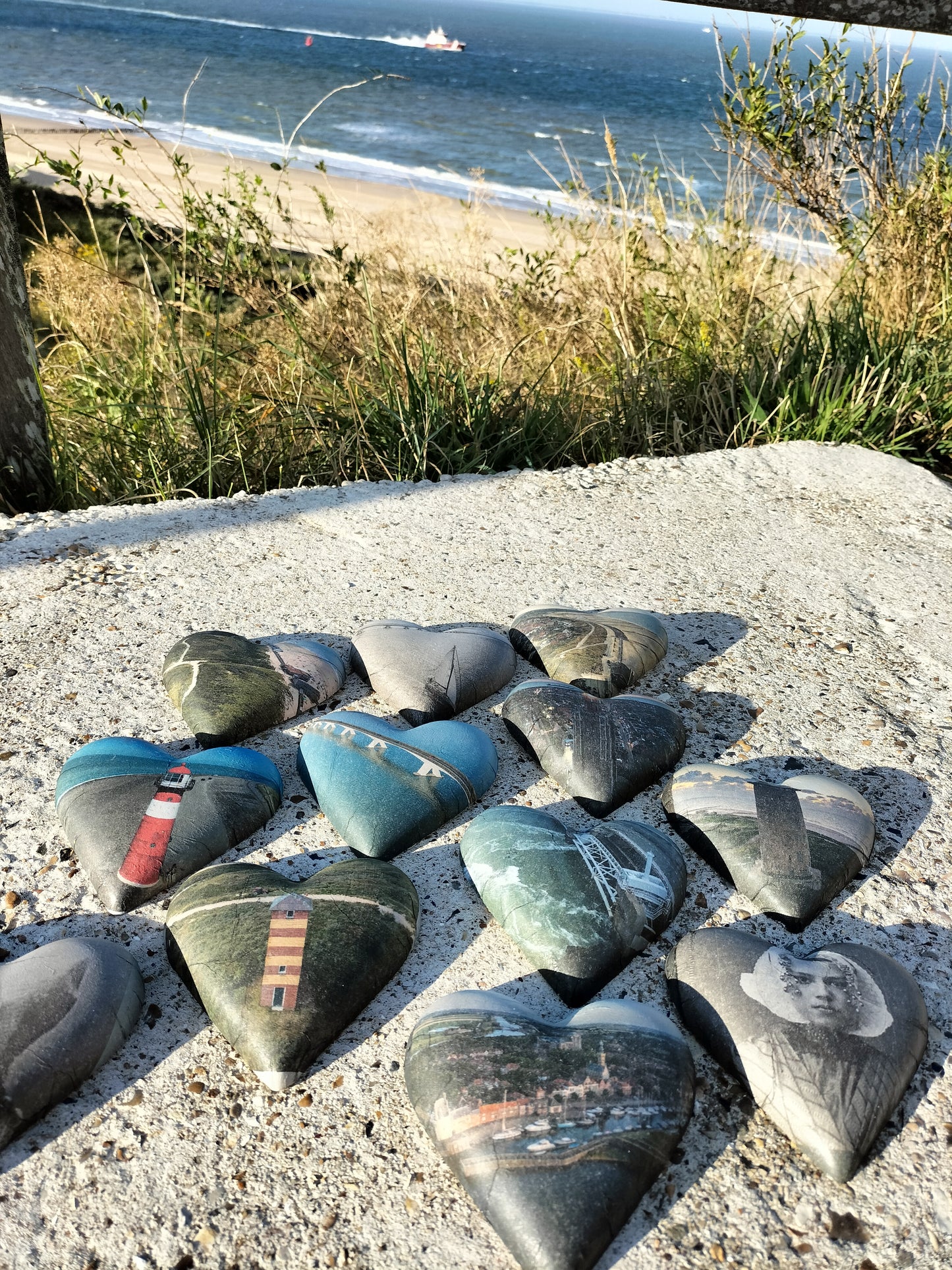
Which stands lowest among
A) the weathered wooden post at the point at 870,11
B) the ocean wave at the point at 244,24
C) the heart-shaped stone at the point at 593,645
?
the heart-shaped stone at the point at 593,645

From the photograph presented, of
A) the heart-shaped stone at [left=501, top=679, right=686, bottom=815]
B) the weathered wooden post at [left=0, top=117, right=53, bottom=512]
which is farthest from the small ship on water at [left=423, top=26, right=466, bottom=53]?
the heart-shaped stone at [left=501, top=679, right=686, bottom=815]

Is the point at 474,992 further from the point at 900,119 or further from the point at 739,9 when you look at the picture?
the point at 900,119

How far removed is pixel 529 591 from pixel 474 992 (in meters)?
1.12

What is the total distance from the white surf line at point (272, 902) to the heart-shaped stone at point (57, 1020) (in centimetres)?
9

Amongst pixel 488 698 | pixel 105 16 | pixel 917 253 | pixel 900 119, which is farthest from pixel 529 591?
pixel 105 16

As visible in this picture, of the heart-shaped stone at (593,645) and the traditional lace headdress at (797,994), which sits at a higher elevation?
the heart-shaped stone at (593,645)

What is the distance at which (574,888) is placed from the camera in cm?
120

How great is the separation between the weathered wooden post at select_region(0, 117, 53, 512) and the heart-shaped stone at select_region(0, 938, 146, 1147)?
1.57 m

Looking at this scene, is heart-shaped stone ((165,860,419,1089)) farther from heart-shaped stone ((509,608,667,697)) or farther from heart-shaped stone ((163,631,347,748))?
heart-shaped stone ((509,608,667,697))

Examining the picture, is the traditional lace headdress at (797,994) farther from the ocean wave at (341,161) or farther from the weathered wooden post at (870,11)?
the ocean wave at (341,161)

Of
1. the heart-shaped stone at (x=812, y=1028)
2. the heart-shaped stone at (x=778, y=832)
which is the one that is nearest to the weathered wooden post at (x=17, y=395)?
the heart-shaped stone at (x=778, y=832)

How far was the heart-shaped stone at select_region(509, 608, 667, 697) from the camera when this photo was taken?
1699 millimetres

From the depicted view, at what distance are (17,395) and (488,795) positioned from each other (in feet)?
5.23

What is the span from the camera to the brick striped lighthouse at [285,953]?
108 cm
